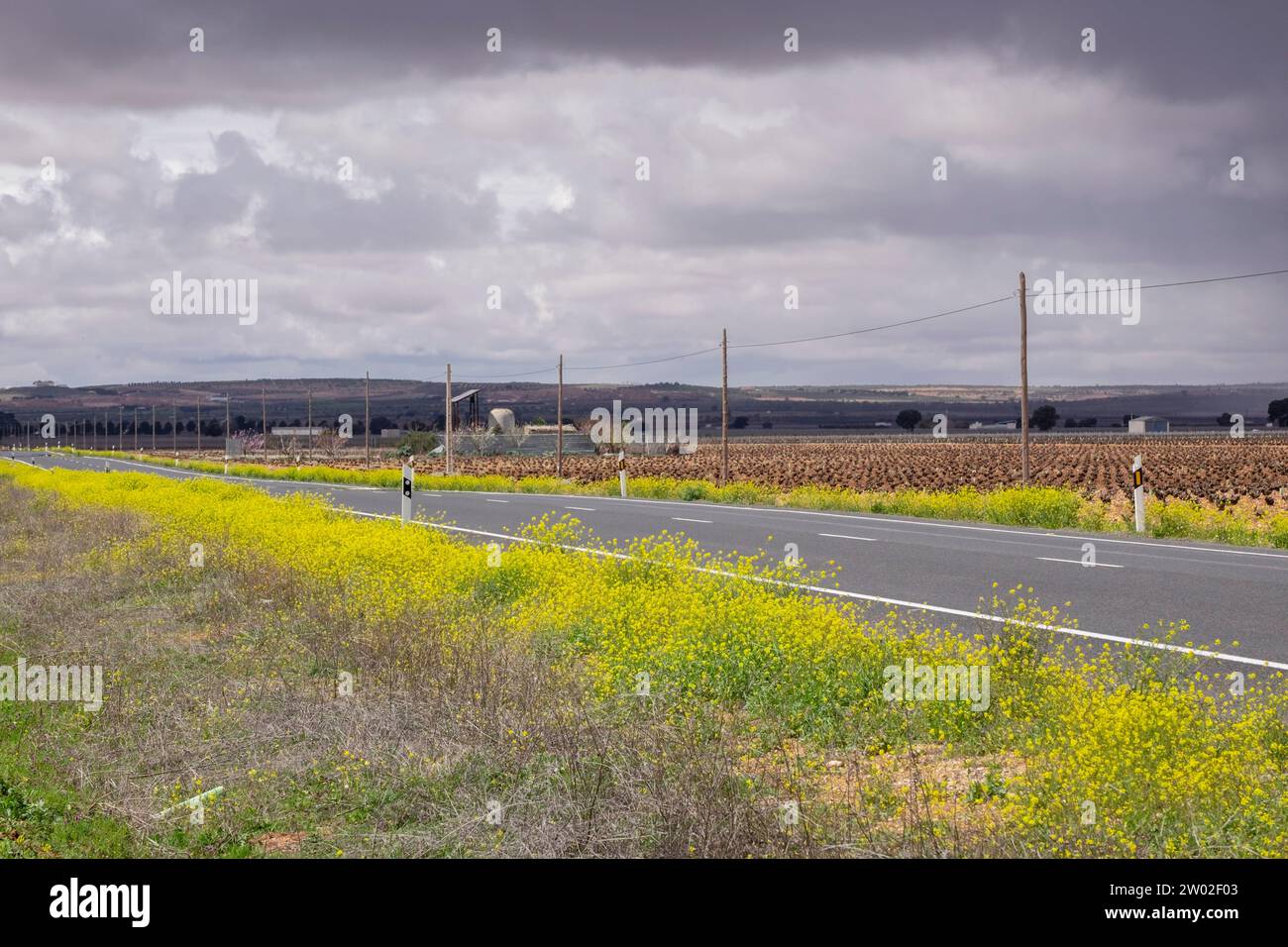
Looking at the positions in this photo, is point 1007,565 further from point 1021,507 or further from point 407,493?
point 1021,507

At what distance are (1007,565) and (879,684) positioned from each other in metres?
8.31

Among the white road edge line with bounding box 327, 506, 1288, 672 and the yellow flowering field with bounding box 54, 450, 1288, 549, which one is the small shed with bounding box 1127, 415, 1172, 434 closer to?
the yellow flowering field with bounding box 54, 450, 1288, 549

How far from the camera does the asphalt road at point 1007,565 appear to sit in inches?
436

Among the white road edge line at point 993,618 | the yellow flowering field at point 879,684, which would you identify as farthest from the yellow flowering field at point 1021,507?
the white road edge line at point 993,618

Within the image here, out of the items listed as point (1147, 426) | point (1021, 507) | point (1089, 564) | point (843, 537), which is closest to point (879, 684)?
point (1089, 564)

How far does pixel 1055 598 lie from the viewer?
1256 centimetres

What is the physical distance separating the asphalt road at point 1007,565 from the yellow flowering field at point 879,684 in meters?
0.51

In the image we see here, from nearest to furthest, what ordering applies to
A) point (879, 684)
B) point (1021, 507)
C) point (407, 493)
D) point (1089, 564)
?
point (879, 684) → point (1089, 564) → point (407, 493) → point (1021, 507)

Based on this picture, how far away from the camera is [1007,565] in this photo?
15594mm

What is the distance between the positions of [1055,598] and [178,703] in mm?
8887

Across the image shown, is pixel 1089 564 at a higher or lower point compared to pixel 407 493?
Answer: lower

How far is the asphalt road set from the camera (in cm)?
1108
